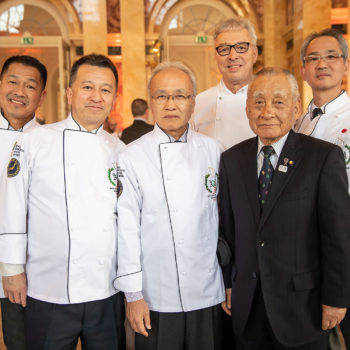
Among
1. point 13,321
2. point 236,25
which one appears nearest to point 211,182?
point 236,25

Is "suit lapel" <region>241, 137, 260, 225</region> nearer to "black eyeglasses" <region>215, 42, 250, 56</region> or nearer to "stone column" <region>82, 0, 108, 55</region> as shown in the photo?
"black eyeglasses" <region>215, 42, 250, 56</region>

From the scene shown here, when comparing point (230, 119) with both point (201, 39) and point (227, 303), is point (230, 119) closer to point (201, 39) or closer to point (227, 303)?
point (227, 303)

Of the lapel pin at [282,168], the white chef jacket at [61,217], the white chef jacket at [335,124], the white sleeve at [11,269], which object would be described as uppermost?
the white chef jacket at [335,124]

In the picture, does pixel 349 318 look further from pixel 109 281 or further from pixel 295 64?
pixel 295 64

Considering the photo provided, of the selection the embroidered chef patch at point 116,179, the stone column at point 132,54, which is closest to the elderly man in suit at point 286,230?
the embroidered chef patch at point 116,179

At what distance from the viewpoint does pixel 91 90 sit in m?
1.77

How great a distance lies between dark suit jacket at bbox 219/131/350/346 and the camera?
1485 millimetres

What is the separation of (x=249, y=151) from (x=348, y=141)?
56 centimetres

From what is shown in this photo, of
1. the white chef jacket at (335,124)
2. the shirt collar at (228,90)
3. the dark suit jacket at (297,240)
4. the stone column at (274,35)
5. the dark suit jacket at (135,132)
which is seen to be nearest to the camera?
the dark suit jacket at (297,240)

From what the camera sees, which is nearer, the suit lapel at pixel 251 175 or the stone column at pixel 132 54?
the suit lapel at pixel 251 175

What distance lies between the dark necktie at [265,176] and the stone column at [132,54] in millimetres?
6431

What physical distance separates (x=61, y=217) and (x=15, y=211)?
0.23 m

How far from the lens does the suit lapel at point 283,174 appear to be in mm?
1532

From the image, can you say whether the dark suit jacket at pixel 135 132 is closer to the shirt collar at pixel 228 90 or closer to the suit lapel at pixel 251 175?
the shirt collar at pixel 228 90
